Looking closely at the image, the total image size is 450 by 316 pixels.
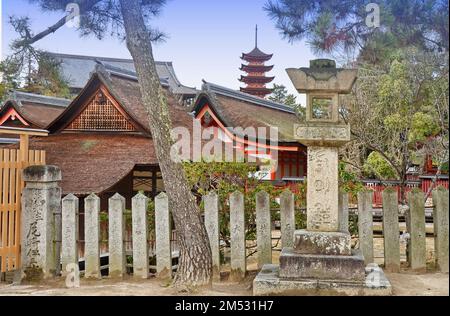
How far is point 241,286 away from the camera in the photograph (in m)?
6.17

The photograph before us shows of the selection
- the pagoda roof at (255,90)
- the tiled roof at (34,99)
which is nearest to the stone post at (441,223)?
the tiled roof at (34,99)

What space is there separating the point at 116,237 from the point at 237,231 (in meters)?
1.76

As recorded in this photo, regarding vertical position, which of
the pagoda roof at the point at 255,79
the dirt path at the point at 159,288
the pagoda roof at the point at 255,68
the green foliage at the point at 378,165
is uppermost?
the pagoda roof at the point at 255,68

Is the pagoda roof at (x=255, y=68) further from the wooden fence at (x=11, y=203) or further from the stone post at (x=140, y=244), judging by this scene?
the stone post at (x=140, y=244)

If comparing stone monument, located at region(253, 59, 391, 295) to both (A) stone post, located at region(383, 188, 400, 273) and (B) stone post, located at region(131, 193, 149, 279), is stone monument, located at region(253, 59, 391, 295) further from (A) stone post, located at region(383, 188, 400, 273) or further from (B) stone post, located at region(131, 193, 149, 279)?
(B) stone post, located at region(131, 193, 149, 279)

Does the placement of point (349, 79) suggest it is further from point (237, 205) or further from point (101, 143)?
point (101, 143)

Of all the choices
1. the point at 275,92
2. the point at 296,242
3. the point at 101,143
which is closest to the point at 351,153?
the point at 101,143

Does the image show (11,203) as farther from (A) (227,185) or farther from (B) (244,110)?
(B) (244,110)

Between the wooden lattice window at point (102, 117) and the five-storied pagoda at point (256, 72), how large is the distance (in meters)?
29.3

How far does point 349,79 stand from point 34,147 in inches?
363

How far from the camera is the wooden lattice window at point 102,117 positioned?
39.4 ft

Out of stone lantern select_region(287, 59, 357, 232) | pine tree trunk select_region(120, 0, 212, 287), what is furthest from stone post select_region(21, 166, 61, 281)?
stone lantern select_region(287, 59, 357, 232)

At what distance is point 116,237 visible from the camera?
6617mm

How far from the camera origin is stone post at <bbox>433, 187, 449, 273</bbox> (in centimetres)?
621
